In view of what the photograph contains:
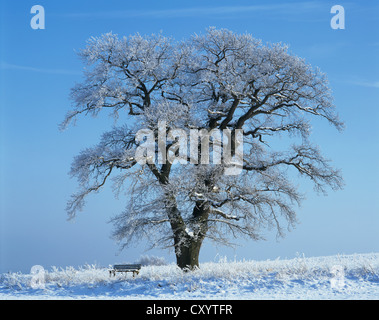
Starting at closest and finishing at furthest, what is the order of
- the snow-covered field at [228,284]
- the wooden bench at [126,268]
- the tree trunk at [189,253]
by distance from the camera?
the snow-covered field at [228,284], the wooden bench at [126,268], the tree trunk at [189,253]

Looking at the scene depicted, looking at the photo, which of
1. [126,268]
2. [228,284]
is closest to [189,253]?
[126,268]

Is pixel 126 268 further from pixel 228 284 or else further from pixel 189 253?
pixel 228 284

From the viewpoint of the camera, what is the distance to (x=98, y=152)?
18375 mm

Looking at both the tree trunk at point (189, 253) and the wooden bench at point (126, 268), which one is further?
the tree trunk at point (189, 253)

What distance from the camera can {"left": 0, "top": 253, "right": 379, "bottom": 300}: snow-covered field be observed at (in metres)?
12.3

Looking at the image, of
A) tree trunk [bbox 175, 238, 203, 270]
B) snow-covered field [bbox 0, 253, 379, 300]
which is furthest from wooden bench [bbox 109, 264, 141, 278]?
tree trunk [bbox 175, 238, 203, 270]

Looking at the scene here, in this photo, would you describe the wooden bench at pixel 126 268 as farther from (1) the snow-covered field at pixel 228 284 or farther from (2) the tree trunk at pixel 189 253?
(2) the tree trunk at pixel 189 253

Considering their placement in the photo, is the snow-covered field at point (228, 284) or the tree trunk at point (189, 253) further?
the tree trunk at point (189, 253)

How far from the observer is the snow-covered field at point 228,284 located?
12266mm

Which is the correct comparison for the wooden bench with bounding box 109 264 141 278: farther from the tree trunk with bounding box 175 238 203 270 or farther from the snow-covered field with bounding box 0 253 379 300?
the tree trunk with bounding box 175 238 203 270

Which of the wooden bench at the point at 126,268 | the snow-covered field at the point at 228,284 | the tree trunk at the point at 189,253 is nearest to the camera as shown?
the snow-covered field at the point at 228,284

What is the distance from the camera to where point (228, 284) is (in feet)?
43.4

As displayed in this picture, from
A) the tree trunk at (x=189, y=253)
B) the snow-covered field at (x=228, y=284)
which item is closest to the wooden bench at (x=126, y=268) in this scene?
the snow-covered field at (x=228, y=284)

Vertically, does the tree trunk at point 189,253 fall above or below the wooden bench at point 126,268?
above
